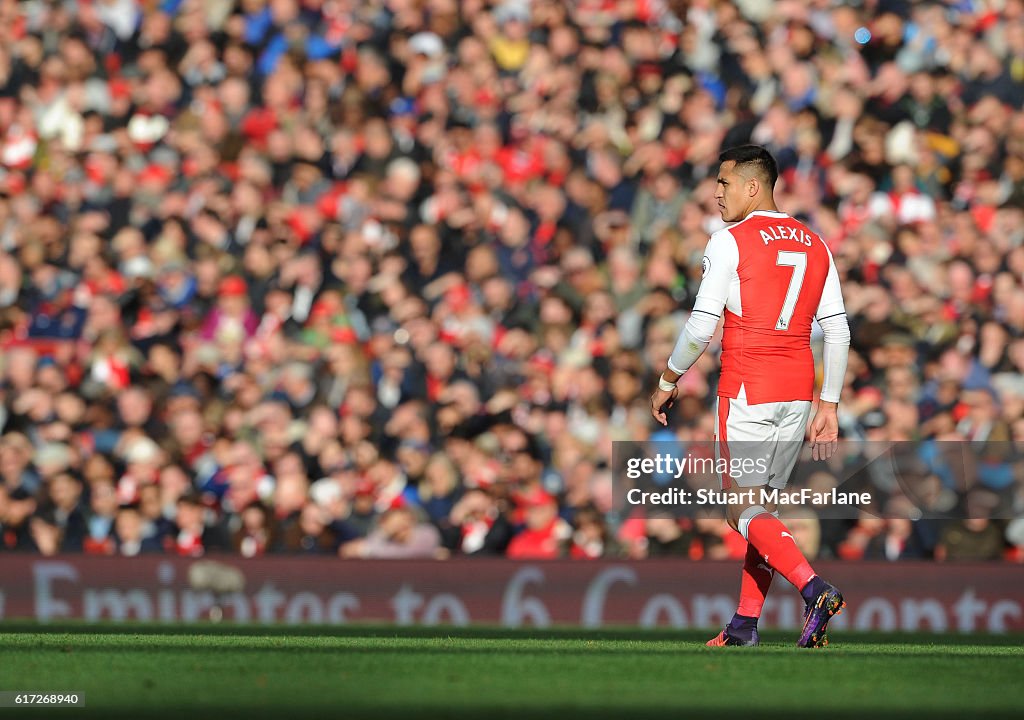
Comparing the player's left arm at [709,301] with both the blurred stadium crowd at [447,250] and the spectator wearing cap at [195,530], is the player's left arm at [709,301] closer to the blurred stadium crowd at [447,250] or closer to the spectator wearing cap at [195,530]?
the blurred stadium crowd at [447,250]

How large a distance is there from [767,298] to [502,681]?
195 centimetres

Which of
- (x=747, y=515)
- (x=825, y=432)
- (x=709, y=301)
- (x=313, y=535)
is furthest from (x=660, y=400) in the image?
(x=313, y=535)

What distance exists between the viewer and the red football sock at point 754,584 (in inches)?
274

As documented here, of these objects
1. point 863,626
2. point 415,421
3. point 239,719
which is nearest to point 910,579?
point 863,626

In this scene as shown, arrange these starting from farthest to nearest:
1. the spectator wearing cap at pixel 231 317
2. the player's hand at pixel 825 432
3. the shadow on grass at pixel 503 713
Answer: the spectator wearing cap at pixel 231 317, the player's hand at pixel 825 432, the shadow on grass at pixel 503 713

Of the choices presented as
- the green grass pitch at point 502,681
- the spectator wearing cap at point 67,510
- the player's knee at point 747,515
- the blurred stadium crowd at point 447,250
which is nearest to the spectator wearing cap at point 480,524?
the blurred stadium crowd at point 447,250

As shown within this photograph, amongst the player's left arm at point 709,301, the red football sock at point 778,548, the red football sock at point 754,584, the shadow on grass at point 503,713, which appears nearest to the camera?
the shadow on grass at point 503,713

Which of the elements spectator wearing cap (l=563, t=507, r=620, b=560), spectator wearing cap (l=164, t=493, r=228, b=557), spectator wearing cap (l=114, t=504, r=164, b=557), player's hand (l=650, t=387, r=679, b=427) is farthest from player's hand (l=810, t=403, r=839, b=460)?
spectator wearing cap (l=114, t=504, r=164, b=557)

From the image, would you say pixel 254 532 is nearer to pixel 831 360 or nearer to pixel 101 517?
pixel 101 517

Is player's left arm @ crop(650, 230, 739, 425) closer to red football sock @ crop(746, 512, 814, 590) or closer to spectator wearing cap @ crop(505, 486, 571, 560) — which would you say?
A: red football sock @ crop(746, 512, 814, 590)

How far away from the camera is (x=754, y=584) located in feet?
22.8

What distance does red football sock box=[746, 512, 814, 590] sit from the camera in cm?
660

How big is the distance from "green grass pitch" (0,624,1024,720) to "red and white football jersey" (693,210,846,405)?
1.07m

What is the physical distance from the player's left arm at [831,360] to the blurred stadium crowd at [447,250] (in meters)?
4.28
